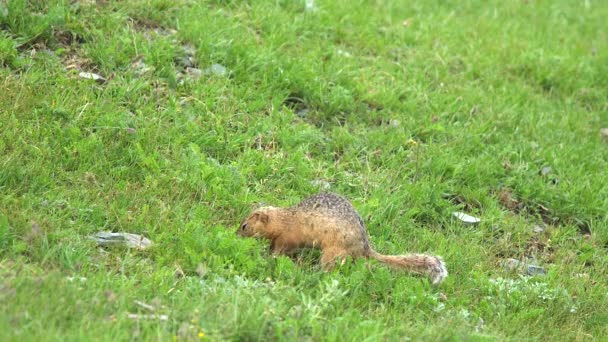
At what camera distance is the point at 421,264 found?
7.06 meters

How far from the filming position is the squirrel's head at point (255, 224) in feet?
23.6

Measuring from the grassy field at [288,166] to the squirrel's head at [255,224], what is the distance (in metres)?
0.18

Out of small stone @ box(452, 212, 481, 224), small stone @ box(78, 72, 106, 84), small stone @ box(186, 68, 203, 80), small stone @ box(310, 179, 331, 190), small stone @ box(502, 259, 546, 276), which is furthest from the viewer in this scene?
small stone @ box(186, 68, 203, 80)

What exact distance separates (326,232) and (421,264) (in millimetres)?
756

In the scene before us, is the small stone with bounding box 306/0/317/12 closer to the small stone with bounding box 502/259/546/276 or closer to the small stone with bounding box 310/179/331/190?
the small stone with bounding box 310/179/331/190

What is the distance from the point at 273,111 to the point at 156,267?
10.0ft

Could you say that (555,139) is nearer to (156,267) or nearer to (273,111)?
(273,111)

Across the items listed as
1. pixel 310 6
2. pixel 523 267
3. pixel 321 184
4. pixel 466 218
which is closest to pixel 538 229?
pixel 466 218

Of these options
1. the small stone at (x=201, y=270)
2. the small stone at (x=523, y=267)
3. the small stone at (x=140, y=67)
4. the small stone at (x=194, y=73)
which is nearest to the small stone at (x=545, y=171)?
the small stone at (x=523, y=267)

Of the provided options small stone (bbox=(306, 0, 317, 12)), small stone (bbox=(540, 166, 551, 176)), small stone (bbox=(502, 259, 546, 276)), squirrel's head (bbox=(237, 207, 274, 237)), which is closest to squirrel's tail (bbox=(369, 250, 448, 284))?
squirrel's head (bbox=(237, 207, 274, 237))

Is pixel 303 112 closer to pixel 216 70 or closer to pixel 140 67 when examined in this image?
pixel 216 70

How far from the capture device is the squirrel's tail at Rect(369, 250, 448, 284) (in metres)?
7.03

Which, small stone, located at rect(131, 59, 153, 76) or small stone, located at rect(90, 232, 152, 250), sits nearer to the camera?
small stone, located at rect(90, 232, 152, 250)

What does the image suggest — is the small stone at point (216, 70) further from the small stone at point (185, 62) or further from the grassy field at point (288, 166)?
the small stone at point (185, 62)
